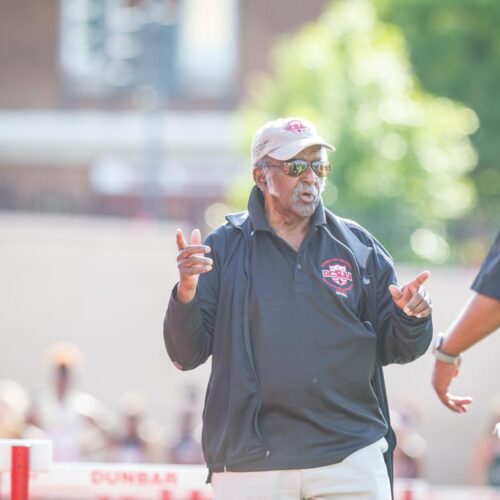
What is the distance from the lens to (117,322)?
1605 cm

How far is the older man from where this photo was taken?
5.14 metres

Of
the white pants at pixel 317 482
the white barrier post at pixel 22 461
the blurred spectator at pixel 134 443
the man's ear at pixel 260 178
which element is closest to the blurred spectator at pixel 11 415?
the blurred spectator at pixel 134 443

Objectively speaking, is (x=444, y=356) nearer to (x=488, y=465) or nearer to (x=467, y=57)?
(x=488, y=465)

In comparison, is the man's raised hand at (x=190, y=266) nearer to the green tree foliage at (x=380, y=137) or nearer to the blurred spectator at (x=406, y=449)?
the blurred spectator at (x=406, y=449)

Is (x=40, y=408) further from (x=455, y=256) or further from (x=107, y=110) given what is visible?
(x=107, y=110)

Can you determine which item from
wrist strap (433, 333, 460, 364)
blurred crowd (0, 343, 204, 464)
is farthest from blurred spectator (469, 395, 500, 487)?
wrist strap (433, 333, 460, 364)

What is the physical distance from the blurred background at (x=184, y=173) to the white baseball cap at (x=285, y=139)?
6236 millimetres

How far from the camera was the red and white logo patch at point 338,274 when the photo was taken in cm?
527

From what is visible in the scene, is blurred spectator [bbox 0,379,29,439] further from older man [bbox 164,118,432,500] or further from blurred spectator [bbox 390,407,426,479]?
older man [bbox 164,118,432,500]

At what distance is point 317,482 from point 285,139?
1.32 m

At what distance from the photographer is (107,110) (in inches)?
1651

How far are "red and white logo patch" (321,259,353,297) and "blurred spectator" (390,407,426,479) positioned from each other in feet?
20.5

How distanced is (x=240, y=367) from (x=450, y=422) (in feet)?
35.6

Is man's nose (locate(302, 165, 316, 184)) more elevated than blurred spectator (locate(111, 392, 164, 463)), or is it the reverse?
man's nose (locate(302, 165, 316, 184))
